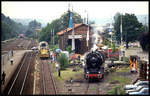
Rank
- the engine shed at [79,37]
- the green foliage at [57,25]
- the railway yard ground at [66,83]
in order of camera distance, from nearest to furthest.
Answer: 1. the railway yard ground at [66,83]
2. the engine shed at [79,37]
3. the green foliage at [57,25]

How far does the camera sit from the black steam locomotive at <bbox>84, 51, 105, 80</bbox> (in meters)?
19.9

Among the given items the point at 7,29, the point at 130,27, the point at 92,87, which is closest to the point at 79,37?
the point at 130,27

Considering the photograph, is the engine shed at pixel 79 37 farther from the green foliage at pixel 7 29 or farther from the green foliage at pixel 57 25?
the green foliage at pixel 7 29

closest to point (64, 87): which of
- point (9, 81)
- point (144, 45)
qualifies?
point (9, 81)

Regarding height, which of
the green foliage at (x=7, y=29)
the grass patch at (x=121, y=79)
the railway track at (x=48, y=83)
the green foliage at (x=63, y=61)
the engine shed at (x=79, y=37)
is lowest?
the railway track at (x=48, y=83)

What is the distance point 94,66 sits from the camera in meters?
20.2

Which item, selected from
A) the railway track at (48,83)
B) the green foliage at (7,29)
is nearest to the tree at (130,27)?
the railway track at (48,83)

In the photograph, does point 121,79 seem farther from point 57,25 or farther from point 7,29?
point 7,29

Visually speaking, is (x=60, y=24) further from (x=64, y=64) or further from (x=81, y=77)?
(x=81, y=77)

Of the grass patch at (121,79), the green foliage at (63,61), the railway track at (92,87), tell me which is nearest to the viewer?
the railway track at (92,87)

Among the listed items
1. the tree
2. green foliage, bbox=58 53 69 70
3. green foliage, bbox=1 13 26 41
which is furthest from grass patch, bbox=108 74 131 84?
green foliage, bbox=1 13 26 41

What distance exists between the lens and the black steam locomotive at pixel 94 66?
65.4ft

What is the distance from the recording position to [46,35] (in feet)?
218

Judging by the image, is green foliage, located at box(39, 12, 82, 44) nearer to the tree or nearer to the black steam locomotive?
the tree
